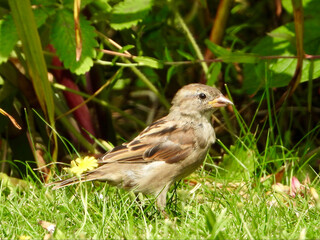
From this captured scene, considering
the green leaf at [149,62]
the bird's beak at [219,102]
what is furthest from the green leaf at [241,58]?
the green leaf at [149,62]

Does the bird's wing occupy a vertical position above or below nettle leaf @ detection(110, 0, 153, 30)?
below

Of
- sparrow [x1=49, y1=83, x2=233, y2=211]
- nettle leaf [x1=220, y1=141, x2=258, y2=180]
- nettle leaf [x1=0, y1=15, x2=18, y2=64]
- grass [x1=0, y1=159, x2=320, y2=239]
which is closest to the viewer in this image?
grass [x1=0, y1=159, x2=320, y2=239]

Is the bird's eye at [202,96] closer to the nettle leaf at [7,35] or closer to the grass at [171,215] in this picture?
the grass at [171,215]

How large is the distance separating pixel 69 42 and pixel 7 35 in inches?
14.3

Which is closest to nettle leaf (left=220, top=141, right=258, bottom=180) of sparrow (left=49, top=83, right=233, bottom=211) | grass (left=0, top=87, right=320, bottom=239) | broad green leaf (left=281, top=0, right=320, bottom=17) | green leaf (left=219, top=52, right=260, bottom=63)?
grass (left=0, top=87, right=320, bottom=239)

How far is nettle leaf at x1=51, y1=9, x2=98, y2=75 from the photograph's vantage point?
3.95 m

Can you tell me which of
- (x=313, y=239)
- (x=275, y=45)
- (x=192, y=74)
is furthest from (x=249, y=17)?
(x=313, y=239)

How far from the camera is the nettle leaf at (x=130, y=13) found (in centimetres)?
420

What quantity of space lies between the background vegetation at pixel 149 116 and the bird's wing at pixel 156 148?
0.65ft

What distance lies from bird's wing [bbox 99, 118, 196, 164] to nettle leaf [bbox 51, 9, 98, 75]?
1.68 feet

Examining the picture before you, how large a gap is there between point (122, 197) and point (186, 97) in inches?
34.6

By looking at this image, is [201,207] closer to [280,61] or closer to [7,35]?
[280,61]

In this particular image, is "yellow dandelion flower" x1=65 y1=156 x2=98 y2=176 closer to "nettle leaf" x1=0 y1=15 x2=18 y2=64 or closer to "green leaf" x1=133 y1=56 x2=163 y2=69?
"nettle leaf" x1=0 y1=15 x2=18 y2=64

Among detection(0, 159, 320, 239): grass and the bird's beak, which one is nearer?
detection(0, 159, 320, 239): grass
